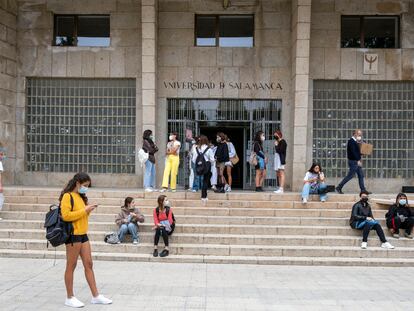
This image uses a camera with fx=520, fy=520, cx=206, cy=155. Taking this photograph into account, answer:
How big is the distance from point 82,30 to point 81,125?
3.26 m

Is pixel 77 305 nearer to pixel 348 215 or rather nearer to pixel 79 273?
pixel 79 273

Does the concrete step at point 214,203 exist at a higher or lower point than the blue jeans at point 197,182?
lower

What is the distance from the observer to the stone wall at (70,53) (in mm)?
17297

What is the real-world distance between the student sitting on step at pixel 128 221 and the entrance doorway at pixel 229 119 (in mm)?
6081

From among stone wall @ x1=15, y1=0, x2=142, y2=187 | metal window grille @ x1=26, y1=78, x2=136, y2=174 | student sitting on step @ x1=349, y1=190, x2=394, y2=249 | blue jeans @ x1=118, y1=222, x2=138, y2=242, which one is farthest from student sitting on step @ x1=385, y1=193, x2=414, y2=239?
metal window grille @ x1=26, y1=78, x2=136, y2=174

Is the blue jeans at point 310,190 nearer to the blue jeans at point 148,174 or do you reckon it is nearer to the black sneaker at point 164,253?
the blue jeans at point 148,174

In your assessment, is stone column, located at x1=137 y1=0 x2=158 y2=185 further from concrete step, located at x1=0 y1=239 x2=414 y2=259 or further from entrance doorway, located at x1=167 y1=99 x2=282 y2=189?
concrete step, located at x1=0 y1=239 x2=414 y2=259

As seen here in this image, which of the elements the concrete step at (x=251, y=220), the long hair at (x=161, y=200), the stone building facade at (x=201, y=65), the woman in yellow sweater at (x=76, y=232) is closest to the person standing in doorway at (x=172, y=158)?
the concrete step at (x=251, y=220)

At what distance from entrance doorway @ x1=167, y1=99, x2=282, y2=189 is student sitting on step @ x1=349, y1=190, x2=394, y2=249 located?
5.72 metres

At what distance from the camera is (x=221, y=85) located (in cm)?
1727

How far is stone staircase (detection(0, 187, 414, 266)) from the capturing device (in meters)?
10.7

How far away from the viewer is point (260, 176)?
1552 cm

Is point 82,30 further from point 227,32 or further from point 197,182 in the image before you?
point 197,182

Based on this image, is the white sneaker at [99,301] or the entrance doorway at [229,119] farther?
the entrance doorway at [229,119]
